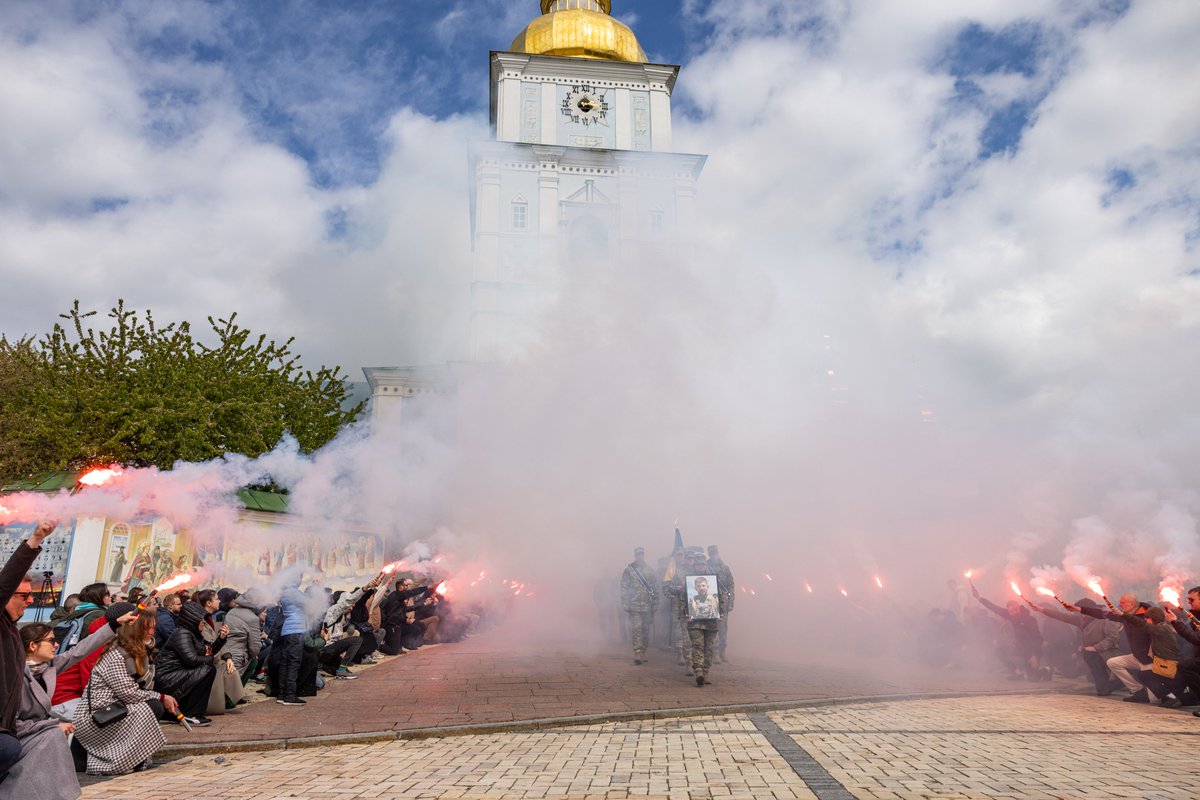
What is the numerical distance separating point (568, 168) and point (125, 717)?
37.4 metres

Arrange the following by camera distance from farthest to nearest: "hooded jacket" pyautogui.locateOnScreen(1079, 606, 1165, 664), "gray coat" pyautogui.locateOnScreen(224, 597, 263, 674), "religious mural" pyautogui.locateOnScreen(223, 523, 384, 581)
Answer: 1. "religious mural" pyautogui.locateOnScreen(223, 523, 384, 581)
2. "gray coat" pyautogui.locateOnScreen(224, 597, 263, 674)
3. "hooded jacket" pyautogui.locateOnScreen(1079, 606, 1165, 664)

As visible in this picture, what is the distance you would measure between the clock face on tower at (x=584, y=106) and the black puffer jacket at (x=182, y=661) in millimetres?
37562

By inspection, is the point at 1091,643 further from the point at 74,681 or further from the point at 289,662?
the point at 74,681

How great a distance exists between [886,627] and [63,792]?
537 inches

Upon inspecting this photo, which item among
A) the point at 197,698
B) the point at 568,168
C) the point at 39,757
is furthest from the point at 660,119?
the point at 39,757

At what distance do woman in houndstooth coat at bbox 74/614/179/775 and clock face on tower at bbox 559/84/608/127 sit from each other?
127 ft

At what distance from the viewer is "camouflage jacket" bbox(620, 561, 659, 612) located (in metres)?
11.4

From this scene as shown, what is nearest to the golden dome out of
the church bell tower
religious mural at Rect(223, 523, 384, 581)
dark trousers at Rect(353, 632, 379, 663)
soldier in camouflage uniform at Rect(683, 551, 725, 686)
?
the church bell tower

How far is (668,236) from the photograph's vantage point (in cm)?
3878

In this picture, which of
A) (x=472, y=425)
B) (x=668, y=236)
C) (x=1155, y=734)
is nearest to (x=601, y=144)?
(x=668, y=236)

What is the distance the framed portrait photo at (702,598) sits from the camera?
947 cm

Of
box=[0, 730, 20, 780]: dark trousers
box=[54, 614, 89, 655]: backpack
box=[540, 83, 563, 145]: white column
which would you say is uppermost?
box=[540, 83, 563, 145]: white column

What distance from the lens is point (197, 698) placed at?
7520mm

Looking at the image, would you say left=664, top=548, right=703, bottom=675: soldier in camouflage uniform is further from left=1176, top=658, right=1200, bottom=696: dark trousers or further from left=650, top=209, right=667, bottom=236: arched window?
left=650, top=209, right=667, bottom=236: arched window
